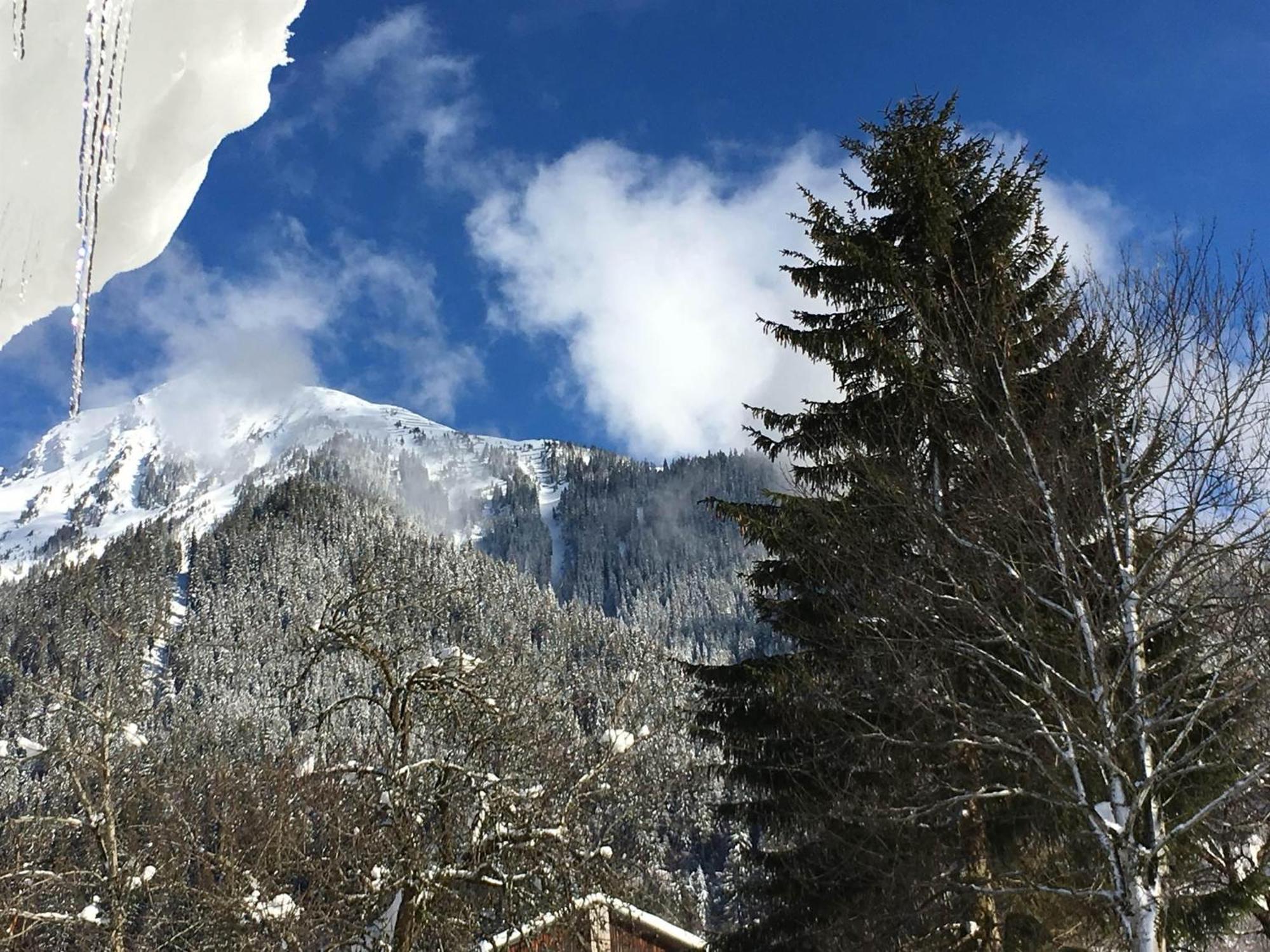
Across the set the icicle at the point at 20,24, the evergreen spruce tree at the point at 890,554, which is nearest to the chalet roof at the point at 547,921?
the evergreen spruce tree at the point at 890,554

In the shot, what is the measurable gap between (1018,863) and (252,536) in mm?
178748

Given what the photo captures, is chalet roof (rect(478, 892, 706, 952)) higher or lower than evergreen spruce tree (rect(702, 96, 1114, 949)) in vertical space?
lower

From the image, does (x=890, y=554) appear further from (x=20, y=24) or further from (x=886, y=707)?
(x=20, y=24)

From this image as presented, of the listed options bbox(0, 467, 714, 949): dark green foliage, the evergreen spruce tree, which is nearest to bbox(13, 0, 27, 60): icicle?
the evergreen spruce tree

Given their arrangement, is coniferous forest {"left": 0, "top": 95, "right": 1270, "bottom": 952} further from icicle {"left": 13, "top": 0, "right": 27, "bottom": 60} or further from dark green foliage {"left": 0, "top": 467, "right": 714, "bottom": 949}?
icicle {"left": 13, "top": 0, "right": 27, "bottom": 60}

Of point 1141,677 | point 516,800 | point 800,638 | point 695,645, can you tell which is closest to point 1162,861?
point 1141,677

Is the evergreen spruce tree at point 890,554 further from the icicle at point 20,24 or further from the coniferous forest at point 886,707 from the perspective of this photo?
the icicle at point 20,24

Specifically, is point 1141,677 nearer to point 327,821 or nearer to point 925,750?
point 925,750

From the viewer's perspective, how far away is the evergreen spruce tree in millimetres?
6785

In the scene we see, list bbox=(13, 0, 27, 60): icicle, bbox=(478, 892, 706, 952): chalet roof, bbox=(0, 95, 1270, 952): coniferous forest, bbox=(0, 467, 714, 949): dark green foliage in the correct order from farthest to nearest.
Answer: bbox=(0, 467, 714, 949): dark green foliage, bbox=(478, 892, 706, 952): chalet roof, bbox=(0, 95, 1270, 952): coniferous forest, bbox=(13, 0, 27, 60): icicle

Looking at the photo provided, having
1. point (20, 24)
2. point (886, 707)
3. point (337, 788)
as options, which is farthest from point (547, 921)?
point (20, 24)

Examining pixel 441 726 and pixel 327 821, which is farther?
pixel 441 726

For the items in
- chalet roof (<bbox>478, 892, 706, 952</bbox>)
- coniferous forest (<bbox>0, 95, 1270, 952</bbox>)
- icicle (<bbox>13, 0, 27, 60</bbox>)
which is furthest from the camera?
chalet roof (<bbox>478, 892, 706, 952</bbox>)

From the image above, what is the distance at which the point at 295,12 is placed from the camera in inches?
67.4
